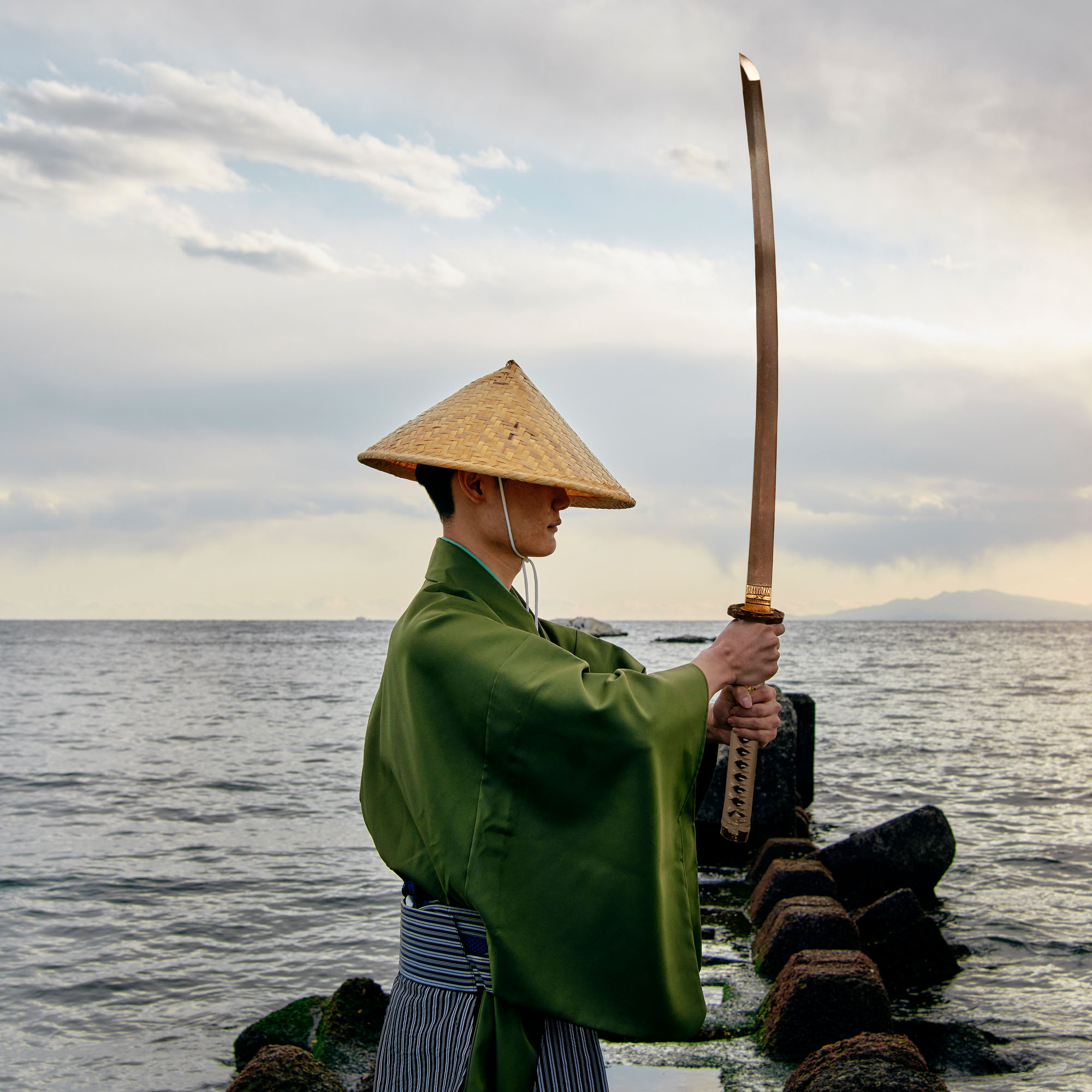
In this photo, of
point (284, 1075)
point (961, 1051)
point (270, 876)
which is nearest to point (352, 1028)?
point (284, 1075)

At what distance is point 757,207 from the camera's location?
8.82 feet

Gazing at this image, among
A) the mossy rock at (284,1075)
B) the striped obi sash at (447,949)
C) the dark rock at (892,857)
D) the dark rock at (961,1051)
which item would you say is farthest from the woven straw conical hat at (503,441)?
the dark rock at (892,857)

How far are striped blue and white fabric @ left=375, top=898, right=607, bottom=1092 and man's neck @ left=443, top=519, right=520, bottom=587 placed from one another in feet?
2.43

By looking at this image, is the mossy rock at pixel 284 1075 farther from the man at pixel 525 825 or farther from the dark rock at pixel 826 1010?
the man at pixel 525 825

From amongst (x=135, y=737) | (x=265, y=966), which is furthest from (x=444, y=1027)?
(x=135, y=737)

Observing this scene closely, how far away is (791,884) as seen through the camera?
7.17m

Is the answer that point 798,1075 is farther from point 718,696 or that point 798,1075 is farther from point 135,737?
point 135,737

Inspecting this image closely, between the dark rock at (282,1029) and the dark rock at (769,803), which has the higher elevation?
the dark rock at (769,803)

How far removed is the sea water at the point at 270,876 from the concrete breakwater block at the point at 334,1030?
1.45ft

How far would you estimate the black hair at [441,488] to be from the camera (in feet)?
7.68

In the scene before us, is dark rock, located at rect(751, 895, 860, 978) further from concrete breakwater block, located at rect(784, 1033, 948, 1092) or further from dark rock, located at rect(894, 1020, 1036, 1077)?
concrete breakwater block, located at rect(784, 1033, 948, 1092)

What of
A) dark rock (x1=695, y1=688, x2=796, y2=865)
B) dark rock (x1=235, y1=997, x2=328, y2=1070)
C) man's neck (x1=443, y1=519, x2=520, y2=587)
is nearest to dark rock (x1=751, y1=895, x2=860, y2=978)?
dark rock (x1=235, y1=997, x2=328, y2=1070)

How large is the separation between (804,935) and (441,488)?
4677 mm

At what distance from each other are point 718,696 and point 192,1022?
19.1 ft
